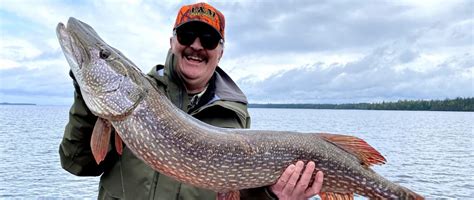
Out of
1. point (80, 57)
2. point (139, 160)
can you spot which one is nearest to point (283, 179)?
point (139, 160)

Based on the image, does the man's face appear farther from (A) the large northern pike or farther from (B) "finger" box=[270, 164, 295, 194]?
(B) "finger" box=[270, 164, 295, 194]

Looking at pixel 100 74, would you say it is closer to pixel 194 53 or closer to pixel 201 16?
pixel 194 53

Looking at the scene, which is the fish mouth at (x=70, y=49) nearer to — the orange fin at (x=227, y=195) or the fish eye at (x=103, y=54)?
the fish eye at (x=103, y=54)

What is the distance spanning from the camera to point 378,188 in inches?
109

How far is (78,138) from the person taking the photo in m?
2.56

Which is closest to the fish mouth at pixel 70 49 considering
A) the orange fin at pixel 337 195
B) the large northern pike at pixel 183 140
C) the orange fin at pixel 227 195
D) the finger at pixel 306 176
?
the large northern pike at pixel 183 140

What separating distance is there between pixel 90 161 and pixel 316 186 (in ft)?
4.94

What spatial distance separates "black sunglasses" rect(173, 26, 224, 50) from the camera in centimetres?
293

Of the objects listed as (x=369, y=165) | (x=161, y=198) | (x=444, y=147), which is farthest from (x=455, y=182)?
(x=161, y=198)

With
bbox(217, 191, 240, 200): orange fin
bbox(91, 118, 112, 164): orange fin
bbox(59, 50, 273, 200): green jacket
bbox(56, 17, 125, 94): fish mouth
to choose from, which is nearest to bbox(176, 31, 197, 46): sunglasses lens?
bbox(59, 50, 273, 200): green jacket

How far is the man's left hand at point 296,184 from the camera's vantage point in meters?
2.66

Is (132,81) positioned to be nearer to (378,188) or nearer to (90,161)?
(90,161)

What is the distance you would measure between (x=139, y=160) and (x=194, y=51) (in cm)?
87

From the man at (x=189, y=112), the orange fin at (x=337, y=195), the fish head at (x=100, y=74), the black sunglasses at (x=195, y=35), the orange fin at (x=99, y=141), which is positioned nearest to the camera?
the orange fin at (x=99, y=141)
